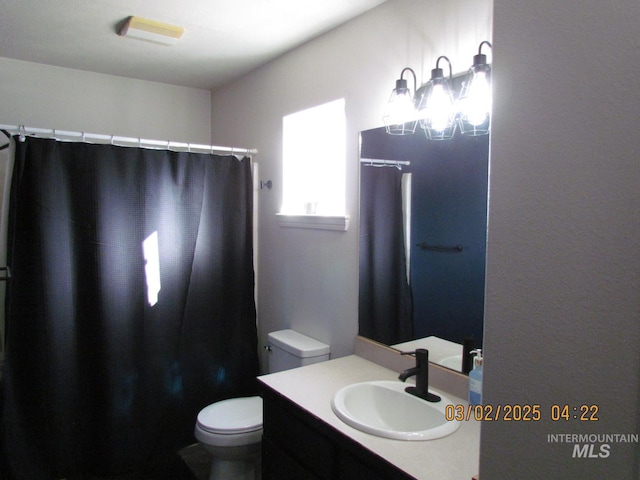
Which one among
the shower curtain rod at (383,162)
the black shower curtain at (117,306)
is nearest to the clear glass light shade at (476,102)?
the shower curtain rod at (383,162)

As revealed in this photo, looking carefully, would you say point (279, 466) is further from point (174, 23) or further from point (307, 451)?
point (174, 23)

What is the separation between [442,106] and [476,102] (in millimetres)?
159

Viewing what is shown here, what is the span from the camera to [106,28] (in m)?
2.23

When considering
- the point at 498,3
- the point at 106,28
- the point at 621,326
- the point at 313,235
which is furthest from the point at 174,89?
the point at 621,326

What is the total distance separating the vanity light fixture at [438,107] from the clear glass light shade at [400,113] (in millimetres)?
60

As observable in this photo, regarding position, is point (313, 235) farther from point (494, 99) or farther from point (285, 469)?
point (494, 99)

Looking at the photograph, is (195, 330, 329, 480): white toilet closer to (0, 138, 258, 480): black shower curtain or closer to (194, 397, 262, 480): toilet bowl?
(194, 397, 262, 480): toilet bowl

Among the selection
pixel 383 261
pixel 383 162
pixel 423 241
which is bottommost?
pixel 383 261

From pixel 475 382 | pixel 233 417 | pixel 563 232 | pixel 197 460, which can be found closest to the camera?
pixel 563 232

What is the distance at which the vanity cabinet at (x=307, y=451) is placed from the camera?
1.27m

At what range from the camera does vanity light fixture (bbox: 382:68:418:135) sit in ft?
5.65

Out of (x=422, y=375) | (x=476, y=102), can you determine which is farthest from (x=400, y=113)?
(x=422, y=375)

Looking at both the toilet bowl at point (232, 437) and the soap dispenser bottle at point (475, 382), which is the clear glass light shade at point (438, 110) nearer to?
the soap dispenser bottle at point (475, 382)

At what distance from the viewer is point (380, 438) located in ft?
4.29
